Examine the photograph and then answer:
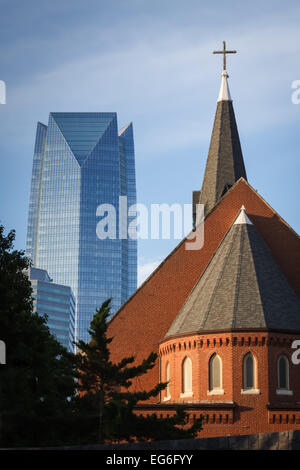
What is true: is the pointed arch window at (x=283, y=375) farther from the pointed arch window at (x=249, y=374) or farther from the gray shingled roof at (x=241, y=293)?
the gray shingled roof at (x=241, y=293)

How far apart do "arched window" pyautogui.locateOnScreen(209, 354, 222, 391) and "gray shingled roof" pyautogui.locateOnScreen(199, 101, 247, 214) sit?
62.2ft

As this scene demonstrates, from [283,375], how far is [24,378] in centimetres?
1343

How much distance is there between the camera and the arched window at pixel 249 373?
129ft

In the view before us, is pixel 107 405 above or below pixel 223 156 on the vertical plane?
below

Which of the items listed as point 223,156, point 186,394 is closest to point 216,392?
point 186,394

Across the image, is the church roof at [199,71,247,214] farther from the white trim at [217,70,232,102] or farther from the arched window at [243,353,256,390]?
the arched window at [243,353,256,390]

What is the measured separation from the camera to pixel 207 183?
5944 cm

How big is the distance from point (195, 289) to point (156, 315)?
107 inches

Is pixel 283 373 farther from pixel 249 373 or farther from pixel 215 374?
pixel 215 374

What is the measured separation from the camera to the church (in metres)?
38.9

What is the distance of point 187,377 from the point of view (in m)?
41.1

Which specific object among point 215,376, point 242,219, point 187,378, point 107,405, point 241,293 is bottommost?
point 107,405

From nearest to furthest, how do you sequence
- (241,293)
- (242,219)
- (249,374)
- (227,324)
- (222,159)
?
1. (249,374)
2. (227,324)
3. (241,293)
4. (242,219)
5. (222,159)
